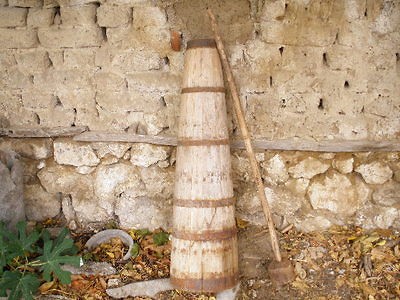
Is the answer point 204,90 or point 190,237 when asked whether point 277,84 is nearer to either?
point 204,90

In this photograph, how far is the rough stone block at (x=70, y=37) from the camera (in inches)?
163

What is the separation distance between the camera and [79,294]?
372 centimetres

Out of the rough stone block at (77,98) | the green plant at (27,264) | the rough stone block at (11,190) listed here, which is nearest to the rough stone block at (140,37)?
the rough stone block at (77,98)

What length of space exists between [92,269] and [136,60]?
1.87 metres

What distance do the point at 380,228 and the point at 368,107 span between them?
1.06 meters

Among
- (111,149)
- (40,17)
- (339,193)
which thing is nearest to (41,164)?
(111,149)

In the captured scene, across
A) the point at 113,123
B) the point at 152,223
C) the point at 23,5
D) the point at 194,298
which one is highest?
the point at 23,5

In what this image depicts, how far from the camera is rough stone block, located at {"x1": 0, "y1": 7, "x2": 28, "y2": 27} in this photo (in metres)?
4.20

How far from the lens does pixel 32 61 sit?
14.0 ft

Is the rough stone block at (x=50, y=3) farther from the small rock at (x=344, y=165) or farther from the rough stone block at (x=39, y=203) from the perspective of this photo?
the small rock at (x=344, y=165)

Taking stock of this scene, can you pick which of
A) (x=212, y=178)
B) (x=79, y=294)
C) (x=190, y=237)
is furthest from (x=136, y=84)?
(x=79, y=294)

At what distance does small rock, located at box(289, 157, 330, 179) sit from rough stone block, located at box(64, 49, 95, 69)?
81.3 inches

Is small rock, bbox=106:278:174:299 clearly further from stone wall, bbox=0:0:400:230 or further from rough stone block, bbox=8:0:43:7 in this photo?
rough stone block, bbox=8:0:43:7

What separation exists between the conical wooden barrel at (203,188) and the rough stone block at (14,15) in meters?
1.68
